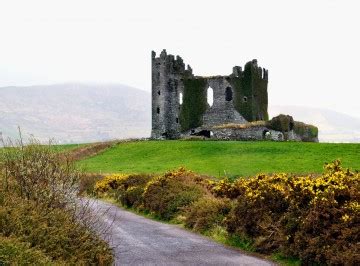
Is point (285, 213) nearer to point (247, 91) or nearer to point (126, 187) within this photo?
point (126, 187)

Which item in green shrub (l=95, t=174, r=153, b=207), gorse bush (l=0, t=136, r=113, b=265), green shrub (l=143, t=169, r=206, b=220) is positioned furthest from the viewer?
green shrub (l=95, t=174, r=153, b=207)

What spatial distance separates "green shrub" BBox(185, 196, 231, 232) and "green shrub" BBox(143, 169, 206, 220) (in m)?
1.96

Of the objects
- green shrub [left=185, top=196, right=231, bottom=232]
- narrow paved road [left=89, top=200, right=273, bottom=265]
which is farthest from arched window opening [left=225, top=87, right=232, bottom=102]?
narrow paved road [left=89, top=200, right=273, bottom=265]

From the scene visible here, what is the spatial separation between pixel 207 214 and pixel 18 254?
12.1 meters

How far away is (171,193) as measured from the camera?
2588 centimetres

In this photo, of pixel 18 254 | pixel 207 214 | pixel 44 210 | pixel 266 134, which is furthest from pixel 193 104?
pixel 18 254

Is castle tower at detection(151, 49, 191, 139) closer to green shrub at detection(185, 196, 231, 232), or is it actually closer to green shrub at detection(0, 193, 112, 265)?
green shrub at detection(185, 196, 231, 232)

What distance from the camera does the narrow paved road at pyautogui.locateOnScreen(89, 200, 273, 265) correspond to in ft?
51.0

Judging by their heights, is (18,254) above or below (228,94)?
below

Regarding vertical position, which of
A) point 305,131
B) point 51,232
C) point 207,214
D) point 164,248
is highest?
point 305,131

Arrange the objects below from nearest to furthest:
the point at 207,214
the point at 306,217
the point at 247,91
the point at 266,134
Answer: the point at 306,217
the point at 207,214
the point at 266,134
the point at 247,91

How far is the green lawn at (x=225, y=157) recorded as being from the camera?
41.9 meters

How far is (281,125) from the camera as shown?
71375mm

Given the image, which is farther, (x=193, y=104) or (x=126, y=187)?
(x=193, y=104)
